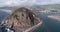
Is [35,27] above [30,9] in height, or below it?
below

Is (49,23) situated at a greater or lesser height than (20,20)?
lesser

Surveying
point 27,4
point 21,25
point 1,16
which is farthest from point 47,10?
point 1,16

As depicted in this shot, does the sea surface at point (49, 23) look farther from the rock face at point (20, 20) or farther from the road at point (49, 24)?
the rock face at point (20, 20)

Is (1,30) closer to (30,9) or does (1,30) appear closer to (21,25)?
(21,25)

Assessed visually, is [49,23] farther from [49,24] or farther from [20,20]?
[20,20]

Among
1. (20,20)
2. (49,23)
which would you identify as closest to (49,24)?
(49,23)

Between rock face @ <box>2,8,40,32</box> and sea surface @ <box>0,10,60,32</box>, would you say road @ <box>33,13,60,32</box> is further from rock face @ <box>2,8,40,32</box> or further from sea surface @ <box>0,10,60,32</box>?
rock face @ <box>2,8,40,32</box>

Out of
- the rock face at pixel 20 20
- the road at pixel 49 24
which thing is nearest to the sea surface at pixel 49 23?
the road at pixel 49 24

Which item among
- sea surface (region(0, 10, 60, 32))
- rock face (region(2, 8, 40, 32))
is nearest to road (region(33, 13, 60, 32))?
sea surface (region(0, 10, 60, 32))
